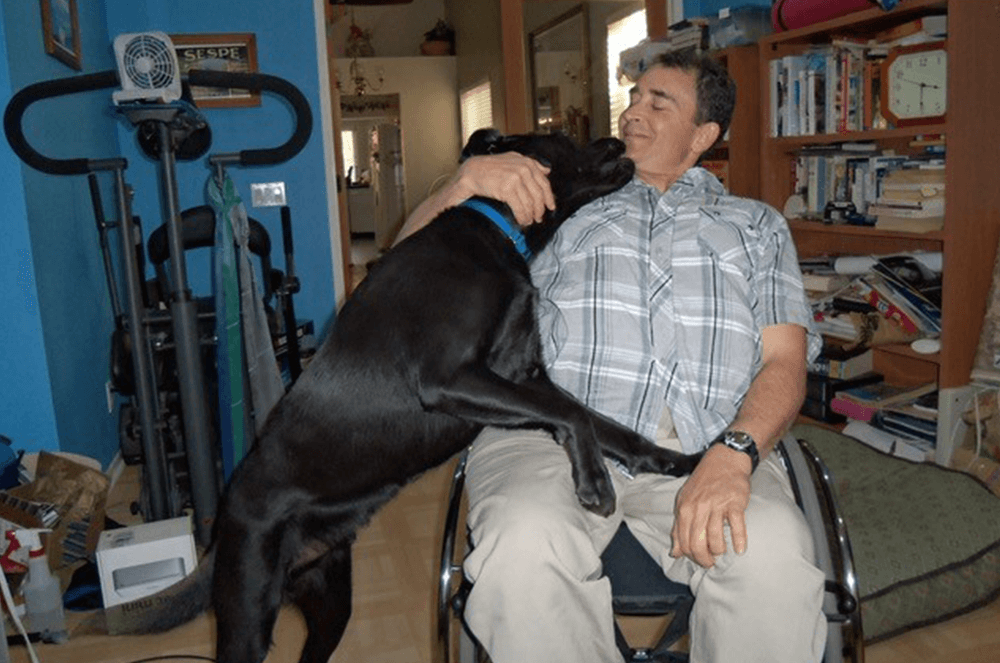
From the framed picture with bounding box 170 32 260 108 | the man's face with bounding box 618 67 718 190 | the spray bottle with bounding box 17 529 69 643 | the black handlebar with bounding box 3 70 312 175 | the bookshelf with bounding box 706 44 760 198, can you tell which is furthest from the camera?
the framed picture with bounding box 170 32 260 108

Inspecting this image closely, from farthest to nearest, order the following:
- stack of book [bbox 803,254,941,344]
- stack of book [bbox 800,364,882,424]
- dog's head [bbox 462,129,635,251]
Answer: stack of book [bbox 800,364,882,424] < stack of book [bbox 803,254,941,344] < dog's head [bbox 462,129,635,251]

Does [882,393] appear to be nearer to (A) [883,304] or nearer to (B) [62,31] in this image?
(A) [883,304]

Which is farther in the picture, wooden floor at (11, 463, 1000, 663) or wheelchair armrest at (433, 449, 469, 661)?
wooden floor at (11, 463, 1000, 663)

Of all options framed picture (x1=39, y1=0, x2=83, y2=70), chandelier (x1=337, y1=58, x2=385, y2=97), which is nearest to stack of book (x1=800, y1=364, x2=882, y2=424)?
framed picture (x1=39, y1=0, x2=83, y2=70)

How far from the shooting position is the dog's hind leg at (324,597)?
54.7 inches

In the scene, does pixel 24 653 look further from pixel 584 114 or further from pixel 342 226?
pixel 584 114

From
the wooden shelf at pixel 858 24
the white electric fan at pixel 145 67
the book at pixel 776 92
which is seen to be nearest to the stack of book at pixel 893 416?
the book at pixel 776 92

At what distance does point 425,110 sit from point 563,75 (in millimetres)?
4451

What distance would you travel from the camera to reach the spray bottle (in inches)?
81.0

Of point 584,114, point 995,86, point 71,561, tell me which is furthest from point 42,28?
point 584,114

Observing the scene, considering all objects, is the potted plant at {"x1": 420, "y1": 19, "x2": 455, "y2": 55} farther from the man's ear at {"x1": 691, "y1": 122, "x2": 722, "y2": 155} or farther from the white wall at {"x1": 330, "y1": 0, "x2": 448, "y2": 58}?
the man's ear at {"x1": 691, "y1": 122, "x2": 722, "y2": 155}

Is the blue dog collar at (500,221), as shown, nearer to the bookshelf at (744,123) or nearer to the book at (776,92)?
the book at (776,92)

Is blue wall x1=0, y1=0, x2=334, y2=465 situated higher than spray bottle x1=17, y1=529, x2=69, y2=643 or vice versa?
blue wall x1=0, y1=0, x2=334, y2=465

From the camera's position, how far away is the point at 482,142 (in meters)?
1.55
